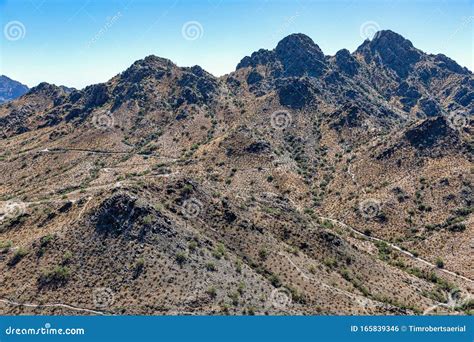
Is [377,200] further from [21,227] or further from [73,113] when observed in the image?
[73,113]

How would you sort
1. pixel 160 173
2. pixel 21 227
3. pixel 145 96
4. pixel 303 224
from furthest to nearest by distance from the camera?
pixel 145 96, pixel 160 173, pixel 303 224, pixel 21 227

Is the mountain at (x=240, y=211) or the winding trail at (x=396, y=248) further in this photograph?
the winding trail at (x=396, y=248)

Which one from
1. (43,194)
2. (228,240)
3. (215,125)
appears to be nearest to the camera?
(228,240)

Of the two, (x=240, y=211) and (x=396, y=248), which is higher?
(x=240, y=211)

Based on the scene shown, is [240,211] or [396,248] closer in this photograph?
[240,211]

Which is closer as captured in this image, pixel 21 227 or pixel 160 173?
pixel 21 227

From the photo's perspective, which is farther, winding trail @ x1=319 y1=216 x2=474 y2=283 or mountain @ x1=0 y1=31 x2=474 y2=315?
winding trail @ x1=319 y1=216 x2=474 y2=283

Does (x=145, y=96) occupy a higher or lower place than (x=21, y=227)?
higher

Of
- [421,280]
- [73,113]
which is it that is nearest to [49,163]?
[73,113]
